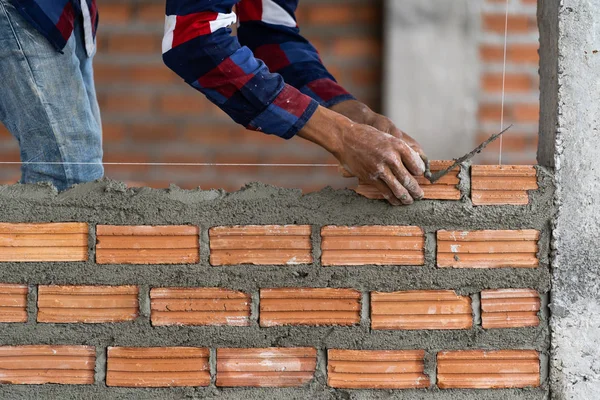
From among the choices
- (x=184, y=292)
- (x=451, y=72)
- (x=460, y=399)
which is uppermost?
(x=451, y=72)

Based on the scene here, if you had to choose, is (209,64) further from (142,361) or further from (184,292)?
(142,361)

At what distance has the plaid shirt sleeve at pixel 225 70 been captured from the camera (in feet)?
5.11

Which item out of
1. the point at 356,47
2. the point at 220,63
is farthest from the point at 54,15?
the point at 356,47

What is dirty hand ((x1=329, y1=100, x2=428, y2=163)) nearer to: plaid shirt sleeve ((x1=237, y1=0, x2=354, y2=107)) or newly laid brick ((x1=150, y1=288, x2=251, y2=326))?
plaid shirt sleeve ((x1=237, y1=0, x2=354, y2=107))

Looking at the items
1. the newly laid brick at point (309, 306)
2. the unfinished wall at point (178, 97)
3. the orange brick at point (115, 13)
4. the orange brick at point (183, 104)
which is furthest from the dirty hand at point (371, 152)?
the orange brick at point (115, 13)

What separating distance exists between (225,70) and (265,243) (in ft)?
1.43

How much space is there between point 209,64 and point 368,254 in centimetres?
60

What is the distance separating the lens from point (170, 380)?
1.75 meters

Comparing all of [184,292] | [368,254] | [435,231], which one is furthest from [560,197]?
[184,292]

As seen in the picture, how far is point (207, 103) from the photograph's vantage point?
386 centimetres

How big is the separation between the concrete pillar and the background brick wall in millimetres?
1827

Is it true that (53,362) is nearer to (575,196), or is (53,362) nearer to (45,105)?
(45,105)

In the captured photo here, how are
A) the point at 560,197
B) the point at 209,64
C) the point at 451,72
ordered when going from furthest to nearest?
the point at 451,72
the point at 560,197
the point at 209,64

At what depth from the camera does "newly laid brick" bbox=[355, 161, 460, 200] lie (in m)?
1.70
